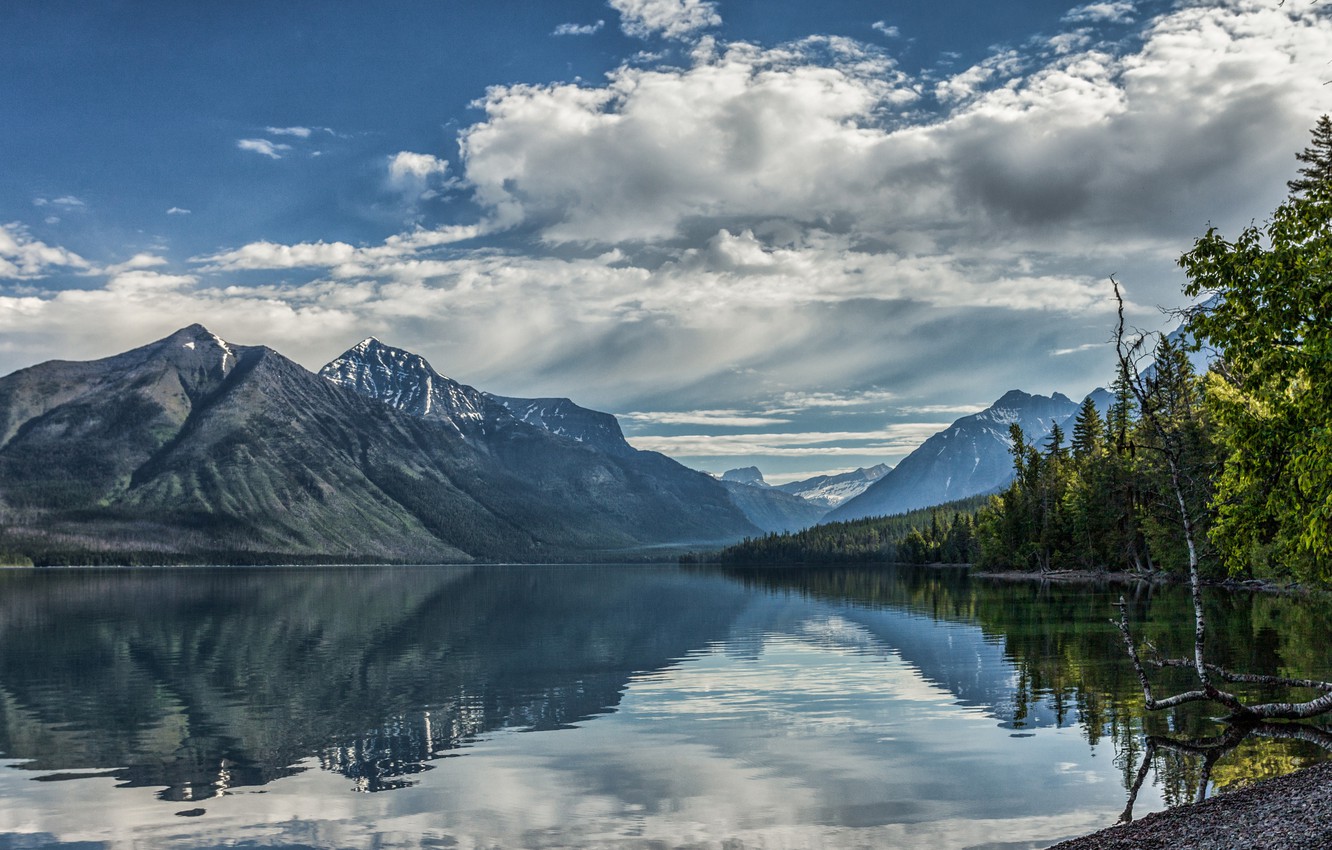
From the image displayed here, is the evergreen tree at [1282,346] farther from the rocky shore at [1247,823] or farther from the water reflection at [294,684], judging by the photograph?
the water reflection at [294,684]

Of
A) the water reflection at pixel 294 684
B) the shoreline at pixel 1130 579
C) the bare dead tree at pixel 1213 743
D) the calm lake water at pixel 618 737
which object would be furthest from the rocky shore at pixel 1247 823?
→ the shoreline at pixel 1130 579

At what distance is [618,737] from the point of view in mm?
38188

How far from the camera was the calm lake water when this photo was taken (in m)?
26.2

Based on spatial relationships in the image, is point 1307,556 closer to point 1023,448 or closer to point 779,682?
point 779,682

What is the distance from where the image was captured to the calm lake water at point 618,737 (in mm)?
26203

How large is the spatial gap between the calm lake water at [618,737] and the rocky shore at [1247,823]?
11.0 feet

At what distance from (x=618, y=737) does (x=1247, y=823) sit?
24.2 meters

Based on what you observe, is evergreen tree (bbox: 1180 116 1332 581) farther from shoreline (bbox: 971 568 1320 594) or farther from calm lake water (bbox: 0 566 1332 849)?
shoreline (bbox: 971 568 1320 594)

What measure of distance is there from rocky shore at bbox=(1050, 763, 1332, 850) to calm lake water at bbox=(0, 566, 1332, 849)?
132 inches

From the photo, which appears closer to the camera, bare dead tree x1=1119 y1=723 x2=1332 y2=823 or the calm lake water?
the calm lake water

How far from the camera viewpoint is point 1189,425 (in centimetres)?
10100

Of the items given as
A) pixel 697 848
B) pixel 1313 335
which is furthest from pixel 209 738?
pixel 1313 335

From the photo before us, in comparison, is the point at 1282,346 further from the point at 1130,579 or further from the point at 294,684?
the point at 1130,579

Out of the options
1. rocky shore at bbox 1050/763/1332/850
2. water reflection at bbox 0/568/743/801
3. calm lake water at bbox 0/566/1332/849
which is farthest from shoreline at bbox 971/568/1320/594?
rocky shore at bbox 1050/763/1332/850
